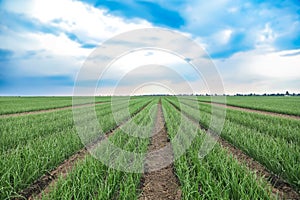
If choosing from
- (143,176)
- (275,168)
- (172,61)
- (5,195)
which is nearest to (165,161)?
(143,176)

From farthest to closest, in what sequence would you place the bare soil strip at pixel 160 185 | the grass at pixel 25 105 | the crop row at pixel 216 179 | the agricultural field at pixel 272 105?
the grass at pixel 25 105
the agricultural field at pixel 272 105
the bare soil strip at pixel 160 185
the crop row at pixel 216 179

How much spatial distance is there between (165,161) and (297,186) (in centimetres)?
262

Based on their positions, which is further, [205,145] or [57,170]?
[205,145]

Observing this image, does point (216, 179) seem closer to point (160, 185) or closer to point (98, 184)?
point (160, 185)

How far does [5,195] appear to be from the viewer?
3.07 metres

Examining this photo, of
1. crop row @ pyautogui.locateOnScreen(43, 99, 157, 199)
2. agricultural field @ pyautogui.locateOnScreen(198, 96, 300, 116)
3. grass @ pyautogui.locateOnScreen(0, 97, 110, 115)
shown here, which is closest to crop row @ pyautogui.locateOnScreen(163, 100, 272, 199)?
crop row @ pyautogui.locateOnScreen(43, 99, 157, 199)

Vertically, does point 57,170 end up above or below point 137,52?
below

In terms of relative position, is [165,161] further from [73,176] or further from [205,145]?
[73,176]

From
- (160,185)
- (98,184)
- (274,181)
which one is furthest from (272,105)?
(98,184)

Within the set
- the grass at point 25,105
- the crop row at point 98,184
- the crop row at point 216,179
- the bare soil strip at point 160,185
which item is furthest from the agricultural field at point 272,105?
the grass at point 25,105

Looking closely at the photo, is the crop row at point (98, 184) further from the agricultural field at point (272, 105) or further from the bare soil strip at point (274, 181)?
the agricultural field at point (272, 105)

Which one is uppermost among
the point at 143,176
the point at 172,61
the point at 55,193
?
the point at 172,61

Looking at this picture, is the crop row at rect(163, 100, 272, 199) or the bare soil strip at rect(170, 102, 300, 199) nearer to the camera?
the crop row at rect(163, 100, 272, 199)

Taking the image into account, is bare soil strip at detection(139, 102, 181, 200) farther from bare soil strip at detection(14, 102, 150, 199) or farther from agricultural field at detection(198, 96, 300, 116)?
agricultural field at detection(198, 96, 300, 116)
